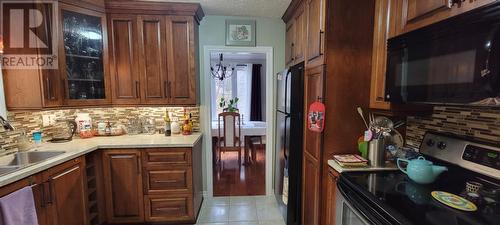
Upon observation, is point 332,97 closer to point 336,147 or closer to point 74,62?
point 336,147

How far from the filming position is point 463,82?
2.95 ft

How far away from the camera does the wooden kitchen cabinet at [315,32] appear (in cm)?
159

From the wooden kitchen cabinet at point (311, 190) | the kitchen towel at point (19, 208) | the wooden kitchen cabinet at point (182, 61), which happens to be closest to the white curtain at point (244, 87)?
the wooden kitchen cabinet at point (182, 61)

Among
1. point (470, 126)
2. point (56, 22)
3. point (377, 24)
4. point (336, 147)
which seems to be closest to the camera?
point (470, 126)

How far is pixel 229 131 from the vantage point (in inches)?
154

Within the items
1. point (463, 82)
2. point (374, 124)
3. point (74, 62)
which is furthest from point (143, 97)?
point (463, 82)

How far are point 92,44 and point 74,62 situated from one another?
252 millimetres

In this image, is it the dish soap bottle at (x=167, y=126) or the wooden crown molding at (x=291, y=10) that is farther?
the dish soap bottle at (x=167, y=126)

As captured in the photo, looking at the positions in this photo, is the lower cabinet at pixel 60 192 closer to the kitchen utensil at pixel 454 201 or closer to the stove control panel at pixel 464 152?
the kitchen utensil at pixel 454 201

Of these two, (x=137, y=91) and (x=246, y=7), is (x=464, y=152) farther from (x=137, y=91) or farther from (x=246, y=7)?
(x=137, y=91)

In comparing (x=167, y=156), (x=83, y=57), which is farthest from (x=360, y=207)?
(x=83, y=57)

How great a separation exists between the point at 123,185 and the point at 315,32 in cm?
224

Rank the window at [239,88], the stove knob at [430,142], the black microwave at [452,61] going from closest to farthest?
the black microwave at [452,61], the stove knob at [430,142], the window at [239,88]

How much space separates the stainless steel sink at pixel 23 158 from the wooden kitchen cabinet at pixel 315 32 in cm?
223
